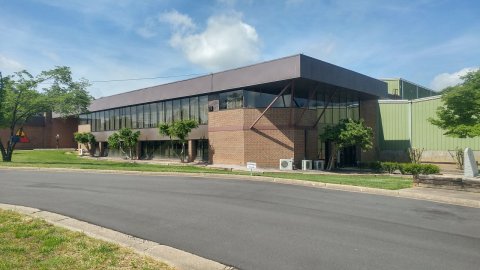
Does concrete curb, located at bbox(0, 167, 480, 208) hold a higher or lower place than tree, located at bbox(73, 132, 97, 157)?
lower

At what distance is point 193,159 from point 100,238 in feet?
84.1

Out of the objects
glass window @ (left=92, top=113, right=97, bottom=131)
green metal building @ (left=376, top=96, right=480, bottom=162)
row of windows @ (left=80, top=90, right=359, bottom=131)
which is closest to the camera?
row of windows @ (left=80, top=90, right=359, bottom=131)

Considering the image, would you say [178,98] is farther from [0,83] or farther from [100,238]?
[100,238]

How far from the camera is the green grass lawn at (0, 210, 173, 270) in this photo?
206 inches

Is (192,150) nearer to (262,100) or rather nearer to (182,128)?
(182,128)

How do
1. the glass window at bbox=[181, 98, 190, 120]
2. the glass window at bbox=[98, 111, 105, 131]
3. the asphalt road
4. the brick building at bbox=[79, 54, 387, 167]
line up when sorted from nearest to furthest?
the asphalt road, the brick building at bbox=[79, 54, 387, 167], the glass window at bbox=[181, 98, 190, 120], the glass window at bbox=[98, 111, 105, 131]

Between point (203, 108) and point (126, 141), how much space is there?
9699 millimetres

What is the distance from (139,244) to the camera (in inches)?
257

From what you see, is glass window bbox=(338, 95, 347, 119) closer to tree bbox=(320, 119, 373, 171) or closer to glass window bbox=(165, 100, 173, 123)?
tree bbox=(320, 119, 373, 171)

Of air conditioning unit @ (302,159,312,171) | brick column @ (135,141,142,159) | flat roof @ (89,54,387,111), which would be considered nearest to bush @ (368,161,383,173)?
air conditioning unit @ (302,159,312,171)

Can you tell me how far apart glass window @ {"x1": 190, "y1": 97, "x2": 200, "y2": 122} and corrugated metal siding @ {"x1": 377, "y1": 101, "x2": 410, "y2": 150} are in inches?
645

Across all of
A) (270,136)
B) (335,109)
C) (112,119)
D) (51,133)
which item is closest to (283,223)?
(270,136)

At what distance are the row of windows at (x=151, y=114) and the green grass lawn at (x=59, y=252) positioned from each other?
24360 mm

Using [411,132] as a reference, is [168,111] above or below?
above
